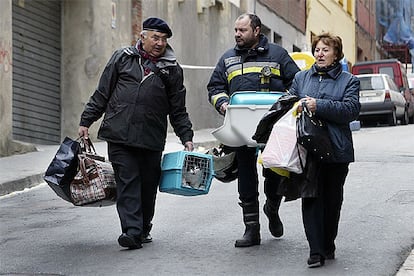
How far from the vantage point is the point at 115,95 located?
7.36 meters

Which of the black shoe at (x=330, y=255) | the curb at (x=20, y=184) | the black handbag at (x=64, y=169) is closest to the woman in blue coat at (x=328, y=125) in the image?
the black shoe at (x=330, y=255)

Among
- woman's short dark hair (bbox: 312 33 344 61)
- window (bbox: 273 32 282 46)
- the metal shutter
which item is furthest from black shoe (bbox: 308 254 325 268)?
window (bbox: 273 32 282 46)

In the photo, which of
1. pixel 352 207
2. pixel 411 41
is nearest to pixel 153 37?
pixel 352 207

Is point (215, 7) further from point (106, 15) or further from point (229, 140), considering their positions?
point (229, 140)

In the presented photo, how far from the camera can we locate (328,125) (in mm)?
6438

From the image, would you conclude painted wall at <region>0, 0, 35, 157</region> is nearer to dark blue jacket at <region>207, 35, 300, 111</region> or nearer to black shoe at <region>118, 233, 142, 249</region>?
black shoe at <region>118, 233, 142, 249</region>

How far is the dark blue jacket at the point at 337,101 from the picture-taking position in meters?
6.34

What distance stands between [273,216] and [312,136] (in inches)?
57.4

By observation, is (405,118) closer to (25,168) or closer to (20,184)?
(25,168)

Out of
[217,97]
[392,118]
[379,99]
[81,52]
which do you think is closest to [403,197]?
[217,97]

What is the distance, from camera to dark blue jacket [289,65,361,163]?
6344 millimetres

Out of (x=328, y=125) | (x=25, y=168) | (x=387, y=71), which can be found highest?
(x=387, y=71)

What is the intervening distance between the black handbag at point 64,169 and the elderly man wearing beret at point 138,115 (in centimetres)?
18

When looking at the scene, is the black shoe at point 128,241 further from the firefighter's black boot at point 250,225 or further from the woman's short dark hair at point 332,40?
the woman's short dark hair at point 332,40
